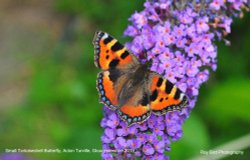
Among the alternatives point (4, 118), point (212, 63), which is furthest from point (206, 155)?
point (4, 118)

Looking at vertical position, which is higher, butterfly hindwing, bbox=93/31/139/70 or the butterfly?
butterfly hindwing, bbox=93/31/139/70

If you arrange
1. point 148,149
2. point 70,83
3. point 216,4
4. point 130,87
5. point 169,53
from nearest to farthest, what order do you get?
1. point 148,149
2. point 169,53
3. point 130,87
4. point 216,4
5. point 70,83

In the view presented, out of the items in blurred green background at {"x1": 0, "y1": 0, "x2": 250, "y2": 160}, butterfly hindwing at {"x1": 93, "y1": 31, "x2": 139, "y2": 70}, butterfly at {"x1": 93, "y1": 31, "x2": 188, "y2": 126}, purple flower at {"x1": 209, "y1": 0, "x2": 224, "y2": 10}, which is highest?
blurred green background at {"x1": 0, "y1": 0, "x2": 250, "y2": 160}

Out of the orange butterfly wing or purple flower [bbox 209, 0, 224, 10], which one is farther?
purple flower [bbox 209, 0, 224, 10]

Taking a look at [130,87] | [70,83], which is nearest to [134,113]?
[130,87]

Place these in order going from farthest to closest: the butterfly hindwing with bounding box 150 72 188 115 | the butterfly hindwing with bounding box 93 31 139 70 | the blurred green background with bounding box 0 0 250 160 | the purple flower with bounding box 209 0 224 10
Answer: the blurred green background with bounding box 0 0 250 160
the purple flower with bounding box 209 0 224 10
the butterfly hindwing with bounding box 93 31 139 70
the butterfly hindwing with bounding box 150 72 188 115

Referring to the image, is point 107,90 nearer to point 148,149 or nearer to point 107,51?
point 107,51

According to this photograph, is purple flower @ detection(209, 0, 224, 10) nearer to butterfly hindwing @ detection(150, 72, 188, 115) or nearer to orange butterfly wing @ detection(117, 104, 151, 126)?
butterfly hindwing @ detection(150, 72, 188, 115)

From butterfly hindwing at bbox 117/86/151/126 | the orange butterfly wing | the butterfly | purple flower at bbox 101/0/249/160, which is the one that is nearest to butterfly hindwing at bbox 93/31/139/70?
the butterfly
